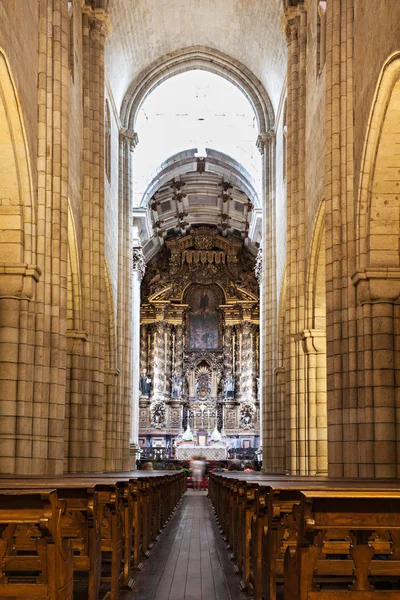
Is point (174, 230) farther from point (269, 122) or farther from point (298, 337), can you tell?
point (298, 337)

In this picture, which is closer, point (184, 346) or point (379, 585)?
point (379, 585)

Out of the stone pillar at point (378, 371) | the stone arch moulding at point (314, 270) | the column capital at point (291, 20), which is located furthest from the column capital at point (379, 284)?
the column capital at point (291, 20)

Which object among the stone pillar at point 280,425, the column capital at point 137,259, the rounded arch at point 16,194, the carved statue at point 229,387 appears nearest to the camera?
the rounded arch at point 16,194

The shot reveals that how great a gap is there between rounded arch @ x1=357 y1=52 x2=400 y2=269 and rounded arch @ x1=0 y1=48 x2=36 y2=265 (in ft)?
17.3

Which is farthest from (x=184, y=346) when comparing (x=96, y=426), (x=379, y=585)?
(x=379, y=585)

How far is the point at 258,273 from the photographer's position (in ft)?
118

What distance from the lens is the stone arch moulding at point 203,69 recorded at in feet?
92.4

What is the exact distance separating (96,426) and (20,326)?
20.2ft

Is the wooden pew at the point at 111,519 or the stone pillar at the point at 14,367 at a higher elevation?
the stone pillar at the point at 14,367

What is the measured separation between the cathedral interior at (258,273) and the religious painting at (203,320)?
10860 mm

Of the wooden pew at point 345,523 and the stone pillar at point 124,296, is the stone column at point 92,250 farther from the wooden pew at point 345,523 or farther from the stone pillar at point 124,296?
the wooden pew at point 345,523

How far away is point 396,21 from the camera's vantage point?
1127 centimetres

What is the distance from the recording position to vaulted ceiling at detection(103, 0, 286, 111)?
24.5 metres

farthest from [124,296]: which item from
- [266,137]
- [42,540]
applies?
[42,540]
